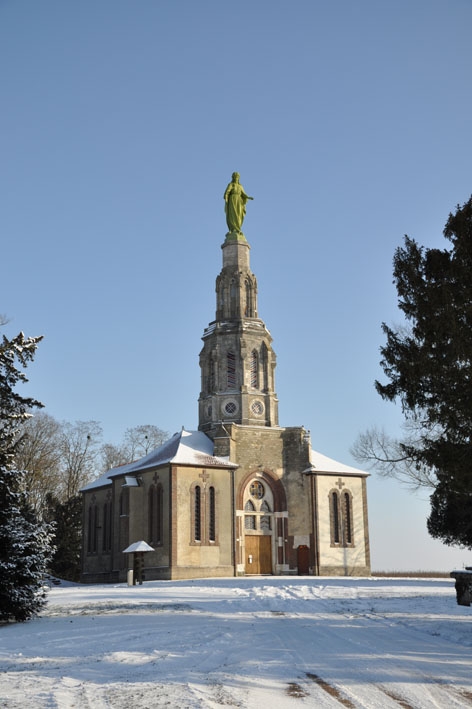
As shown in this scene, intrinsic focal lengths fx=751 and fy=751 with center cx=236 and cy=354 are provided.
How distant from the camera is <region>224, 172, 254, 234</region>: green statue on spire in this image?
50928 mm

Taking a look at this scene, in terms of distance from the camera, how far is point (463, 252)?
53.4 feet

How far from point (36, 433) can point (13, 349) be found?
111 feet

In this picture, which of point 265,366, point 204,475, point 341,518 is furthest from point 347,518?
point 265,366

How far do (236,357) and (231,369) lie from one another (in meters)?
0.83

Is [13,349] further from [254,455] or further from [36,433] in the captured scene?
[36,433]

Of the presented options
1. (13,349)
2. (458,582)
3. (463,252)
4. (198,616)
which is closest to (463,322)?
(463,252)

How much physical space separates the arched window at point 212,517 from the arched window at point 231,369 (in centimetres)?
781

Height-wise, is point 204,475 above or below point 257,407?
below

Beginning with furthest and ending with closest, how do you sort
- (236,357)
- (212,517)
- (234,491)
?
(236,357)
(234,491)
(212,517)

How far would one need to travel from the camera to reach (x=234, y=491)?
4253 centimetres

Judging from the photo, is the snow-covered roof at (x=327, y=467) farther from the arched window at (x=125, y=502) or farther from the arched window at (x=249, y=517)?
the arched window at (x=125, y=502)

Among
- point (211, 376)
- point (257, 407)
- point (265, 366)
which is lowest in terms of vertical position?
point (257, 407)

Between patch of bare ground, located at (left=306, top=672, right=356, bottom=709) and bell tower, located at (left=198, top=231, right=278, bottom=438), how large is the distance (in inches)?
1412

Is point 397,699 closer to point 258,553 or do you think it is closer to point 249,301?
point 258,553
